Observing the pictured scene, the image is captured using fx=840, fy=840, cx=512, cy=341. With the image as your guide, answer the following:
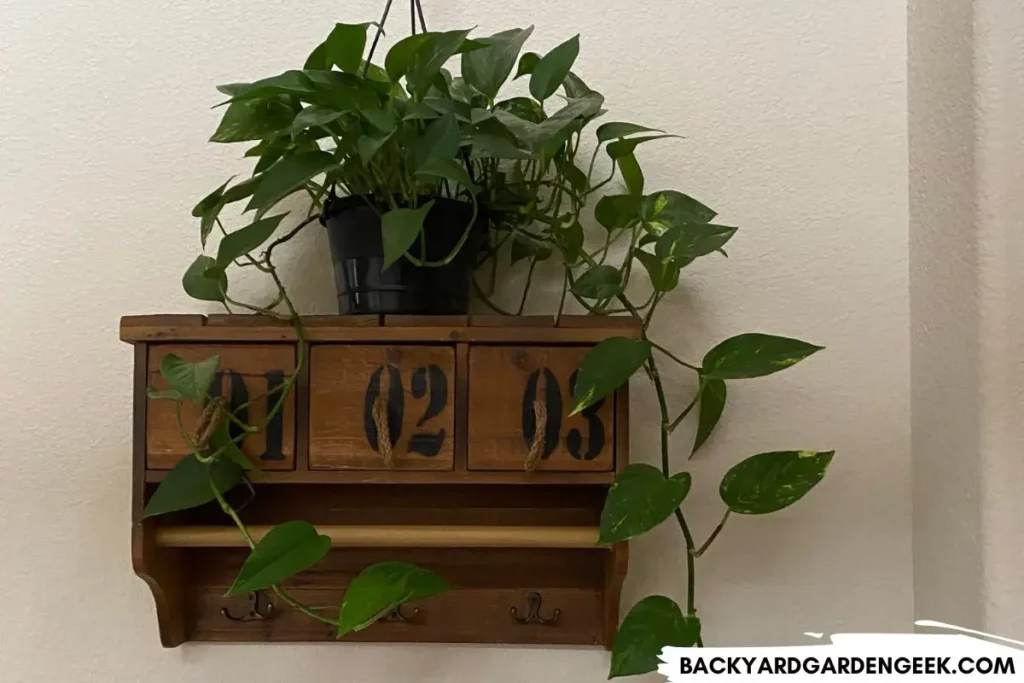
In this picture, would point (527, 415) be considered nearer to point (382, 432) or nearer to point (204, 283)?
point (382, 432)

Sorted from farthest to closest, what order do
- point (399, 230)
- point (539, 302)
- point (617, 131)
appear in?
point (539, 302)
point (617, 131)
point (399, 230)

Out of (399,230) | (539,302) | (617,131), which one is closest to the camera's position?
(399,230)

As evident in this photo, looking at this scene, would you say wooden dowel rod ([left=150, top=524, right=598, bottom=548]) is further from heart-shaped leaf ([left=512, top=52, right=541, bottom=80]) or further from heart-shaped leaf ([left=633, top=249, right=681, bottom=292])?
heart-shaped leaf ([left=512, top=52, right=541, bottom=80])

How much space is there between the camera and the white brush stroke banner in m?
0.72

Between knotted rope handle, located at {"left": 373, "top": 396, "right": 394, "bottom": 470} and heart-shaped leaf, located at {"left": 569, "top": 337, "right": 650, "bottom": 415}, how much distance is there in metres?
0.16

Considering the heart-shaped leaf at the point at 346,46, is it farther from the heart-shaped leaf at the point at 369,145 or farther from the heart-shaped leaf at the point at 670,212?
the heart-shaped leaf at the point at 670,212

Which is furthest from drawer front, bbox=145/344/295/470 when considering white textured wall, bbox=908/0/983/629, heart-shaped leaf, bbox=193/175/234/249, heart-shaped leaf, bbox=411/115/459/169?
white textured wall, bbox=908/0/983/629

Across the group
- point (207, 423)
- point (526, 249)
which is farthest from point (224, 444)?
Result: point (526, 249)

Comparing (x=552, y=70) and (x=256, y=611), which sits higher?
(x=552, y=70)

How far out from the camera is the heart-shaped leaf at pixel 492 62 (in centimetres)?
73

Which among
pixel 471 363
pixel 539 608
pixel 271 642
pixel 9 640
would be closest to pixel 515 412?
pixel 471 363

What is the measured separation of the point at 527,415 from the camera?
2.45ft

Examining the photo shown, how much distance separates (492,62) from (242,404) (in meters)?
0.38

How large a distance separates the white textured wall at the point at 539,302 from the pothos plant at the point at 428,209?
0.13m
